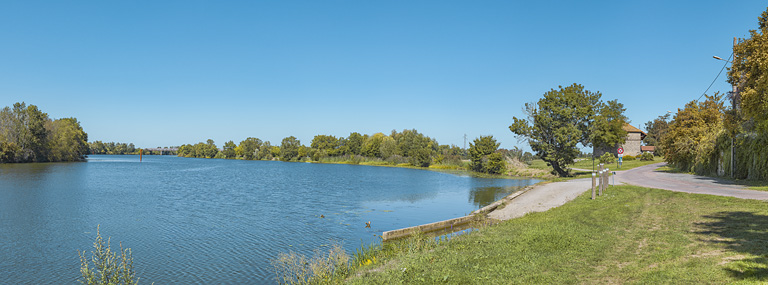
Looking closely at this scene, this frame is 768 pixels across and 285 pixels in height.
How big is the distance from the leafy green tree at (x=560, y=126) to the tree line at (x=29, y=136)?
96.6m

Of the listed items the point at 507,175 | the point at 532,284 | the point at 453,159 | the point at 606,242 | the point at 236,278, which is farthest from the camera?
the point at 453,159

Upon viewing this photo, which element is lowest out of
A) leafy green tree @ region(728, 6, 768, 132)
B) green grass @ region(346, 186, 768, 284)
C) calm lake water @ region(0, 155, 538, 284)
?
calm lake water @ region(0, 155, 538, 284)

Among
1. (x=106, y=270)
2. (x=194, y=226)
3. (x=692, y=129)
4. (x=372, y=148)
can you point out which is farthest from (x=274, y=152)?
(x=106, y=270)

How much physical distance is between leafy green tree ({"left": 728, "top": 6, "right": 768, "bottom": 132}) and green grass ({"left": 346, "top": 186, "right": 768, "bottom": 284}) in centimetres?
520

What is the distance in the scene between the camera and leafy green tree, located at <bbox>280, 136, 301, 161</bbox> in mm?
155750

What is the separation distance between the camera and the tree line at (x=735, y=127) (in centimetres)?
1862

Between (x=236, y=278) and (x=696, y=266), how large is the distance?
10978 mm

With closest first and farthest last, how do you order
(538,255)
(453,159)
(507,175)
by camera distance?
1. (538,255)
2. (507,175)
3. (453,159)

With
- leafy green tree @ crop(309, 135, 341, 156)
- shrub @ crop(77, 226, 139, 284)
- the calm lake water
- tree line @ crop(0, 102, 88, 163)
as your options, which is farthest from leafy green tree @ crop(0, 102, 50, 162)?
shrub @ crop(77, 226, 139, 284)

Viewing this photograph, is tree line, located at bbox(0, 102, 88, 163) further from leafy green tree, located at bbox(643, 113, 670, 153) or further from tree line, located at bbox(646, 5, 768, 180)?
leafy green tree, located at bbox(643, 113, 670, 153)

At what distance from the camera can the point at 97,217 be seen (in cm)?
2173

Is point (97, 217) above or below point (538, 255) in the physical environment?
below

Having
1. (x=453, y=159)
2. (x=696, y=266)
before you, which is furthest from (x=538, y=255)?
(x=453, y=159)

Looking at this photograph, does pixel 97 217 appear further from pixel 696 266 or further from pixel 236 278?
pixel 696 266
